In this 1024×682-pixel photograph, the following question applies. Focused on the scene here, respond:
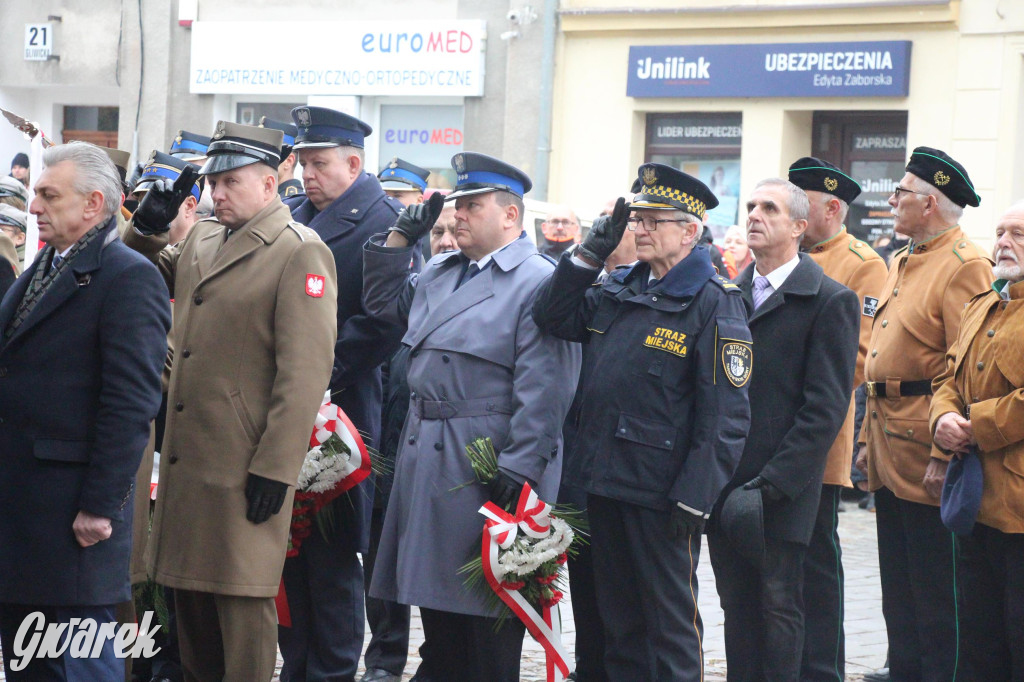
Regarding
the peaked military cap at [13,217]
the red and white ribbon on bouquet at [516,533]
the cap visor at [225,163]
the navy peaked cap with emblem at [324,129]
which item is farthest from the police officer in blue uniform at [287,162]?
the red and white ribbon on bouquet at [516,533]

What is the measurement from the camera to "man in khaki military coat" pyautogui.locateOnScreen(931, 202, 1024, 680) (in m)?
5.11

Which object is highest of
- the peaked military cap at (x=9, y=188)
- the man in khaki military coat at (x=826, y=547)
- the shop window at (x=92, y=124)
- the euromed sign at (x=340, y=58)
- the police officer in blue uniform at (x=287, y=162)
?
the euromed sign at (x=340, y=58)

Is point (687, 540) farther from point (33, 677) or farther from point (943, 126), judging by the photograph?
point (943, 126)

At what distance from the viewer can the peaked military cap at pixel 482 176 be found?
5.76 m

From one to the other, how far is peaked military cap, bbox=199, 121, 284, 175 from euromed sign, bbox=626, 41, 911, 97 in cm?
→ 1141

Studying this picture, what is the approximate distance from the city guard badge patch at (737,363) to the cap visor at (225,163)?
189 cm

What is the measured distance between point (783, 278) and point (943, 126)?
10068mm

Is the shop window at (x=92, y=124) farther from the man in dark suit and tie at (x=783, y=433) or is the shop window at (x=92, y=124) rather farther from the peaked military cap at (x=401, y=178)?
the man in dark suit and tie at (x=783, y=433)

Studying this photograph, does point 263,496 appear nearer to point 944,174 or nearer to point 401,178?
point 944,174

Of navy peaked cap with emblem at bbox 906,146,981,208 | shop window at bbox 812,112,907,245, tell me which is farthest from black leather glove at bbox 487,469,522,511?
shop window at bbox 812,112,907,245

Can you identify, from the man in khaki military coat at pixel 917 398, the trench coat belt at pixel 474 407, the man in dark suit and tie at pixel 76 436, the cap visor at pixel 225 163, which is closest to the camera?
the man in dark suit and tie at pixel 76 436

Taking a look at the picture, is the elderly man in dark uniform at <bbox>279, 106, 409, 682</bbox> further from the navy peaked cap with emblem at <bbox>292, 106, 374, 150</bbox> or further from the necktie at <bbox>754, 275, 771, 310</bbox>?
the necktie at <bbox>754, 275, 771, 310</bbox>

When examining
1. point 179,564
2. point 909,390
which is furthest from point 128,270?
point 909,390

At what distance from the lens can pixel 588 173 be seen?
17797 millimetres
